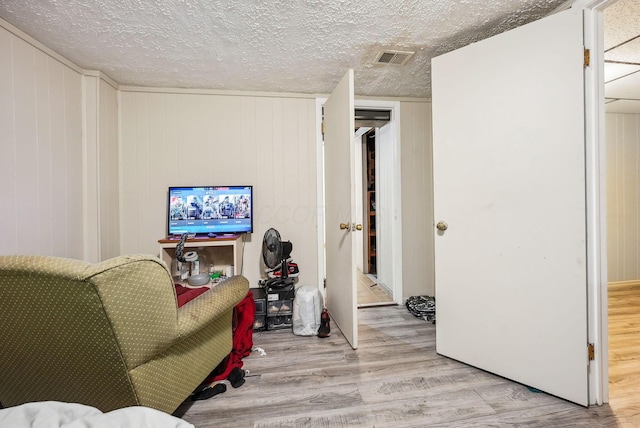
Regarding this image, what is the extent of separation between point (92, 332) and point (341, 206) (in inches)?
67.4

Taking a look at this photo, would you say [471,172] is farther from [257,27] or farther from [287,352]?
[287,352]

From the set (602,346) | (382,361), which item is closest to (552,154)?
(602,346)

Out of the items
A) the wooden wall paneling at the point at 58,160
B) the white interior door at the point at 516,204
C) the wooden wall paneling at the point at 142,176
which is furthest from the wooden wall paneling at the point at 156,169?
the white interior door at the point at 516,204

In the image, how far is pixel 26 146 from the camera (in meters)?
1.84

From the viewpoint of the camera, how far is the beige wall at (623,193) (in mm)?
3600

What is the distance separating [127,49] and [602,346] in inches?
137

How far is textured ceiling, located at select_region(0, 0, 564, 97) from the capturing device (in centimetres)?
160

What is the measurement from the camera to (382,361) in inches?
77.4

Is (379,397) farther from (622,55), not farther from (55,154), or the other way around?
(622,55)

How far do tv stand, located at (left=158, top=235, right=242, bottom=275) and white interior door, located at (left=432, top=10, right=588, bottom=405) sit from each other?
5.41 feet

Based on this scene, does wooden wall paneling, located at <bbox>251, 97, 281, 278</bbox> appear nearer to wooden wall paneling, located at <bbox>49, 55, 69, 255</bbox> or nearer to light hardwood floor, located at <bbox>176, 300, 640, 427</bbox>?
light hardwood floor, located at <bbox>176, 300, 640, 427</bbox>

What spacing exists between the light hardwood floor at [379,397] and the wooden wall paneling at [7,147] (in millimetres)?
1496

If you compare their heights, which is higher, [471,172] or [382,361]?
[471,172]

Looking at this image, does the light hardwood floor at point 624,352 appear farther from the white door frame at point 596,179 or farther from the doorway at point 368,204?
the doorway at point 368,204
